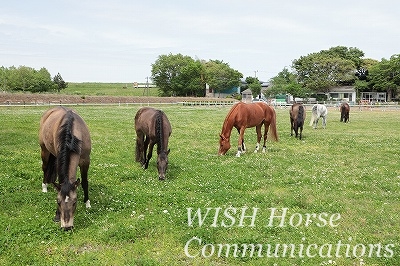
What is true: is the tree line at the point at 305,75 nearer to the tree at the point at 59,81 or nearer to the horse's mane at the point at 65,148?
the tree at the point at 59,81

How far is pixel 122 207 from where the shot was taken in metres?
7.67

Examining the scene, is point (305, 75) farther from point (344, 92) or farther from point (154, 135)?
point (154, 135)

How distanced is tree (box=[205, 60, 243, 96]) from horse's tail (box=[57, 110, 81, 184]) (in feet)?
301

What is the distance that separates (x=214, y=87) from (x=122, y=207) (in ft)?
305

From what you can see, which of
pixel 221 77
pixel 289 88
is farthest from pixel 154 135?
pixel 221 77

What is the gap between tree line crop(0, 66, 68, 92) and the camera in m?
91.5

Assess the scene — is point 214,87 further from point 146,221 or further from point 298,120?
point 146,221

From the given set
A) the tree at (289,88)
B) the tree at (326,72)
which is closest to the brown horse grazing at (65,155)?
the tree at (289,88)

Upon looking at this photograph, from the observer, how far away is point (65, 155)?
21.8ft

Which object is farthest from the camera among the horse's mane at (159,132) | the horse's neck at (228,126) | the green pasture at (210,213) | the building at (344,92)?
the building at (344,92)

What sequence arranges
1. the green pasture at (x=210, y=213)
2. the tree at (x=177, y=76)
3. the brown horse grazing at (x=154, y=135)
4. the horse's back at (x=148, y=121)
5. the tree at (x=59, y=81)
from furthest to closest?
the tree at (x=59, y=81) → the tree at (x=177, y=76) → the horse's back at (x=148, y=121) → the brown horse grazing at (x=154, y=135) → the green pasture at (x=210, y=213)

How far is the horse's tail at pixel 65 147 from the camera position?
6.50m

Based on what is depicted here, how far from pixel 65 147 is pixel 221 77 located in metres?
94.9

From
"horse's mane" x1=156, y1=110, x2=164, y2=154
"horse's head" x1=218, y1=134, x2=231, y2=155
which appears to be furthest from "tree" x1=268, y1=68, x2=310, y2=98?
"horse's mane" x1=156, y1=110, x2=164, y2=154
